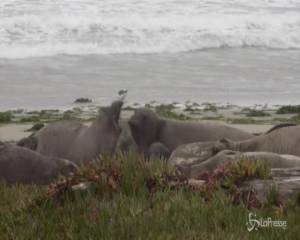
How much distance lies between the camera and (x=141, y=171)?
20.0 feet

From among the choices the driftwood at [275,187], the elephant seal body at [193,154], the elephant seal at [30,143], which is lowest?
the elephant seal at [30,143]

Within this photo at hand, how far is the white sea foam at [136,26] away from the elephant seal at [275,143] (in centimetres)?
2030

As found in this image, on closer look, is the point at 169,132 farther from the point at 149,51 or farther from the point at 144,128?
the point at 149,51

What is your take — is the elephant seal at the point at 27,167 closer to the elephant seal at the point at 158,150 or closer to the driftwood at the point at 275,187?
the elephant seal at the point at 158,150

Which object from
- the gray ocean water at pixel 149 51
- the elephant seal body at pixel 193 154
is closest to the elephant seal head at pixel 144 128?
the elephant seal body at pixel 193 154

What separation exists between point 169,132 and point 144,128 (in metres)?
0.43

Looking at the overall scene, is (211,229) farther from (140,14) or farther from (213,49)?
(140,14)

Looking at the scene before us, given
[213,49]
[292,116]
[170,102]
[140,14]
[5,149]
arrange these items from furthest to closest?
[140,14], [213,49], [170,102], [292,116], [5,149]

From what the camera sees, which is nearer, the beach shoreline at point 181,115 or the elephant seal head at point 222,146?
the elephant seal head at point 222,146

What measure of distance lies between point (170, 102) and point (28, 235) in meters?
15.6

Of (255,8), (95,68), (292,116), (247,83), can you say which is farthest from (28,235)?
(255,8)

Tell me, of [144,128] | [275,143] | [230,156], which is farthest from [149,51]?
[230,156]

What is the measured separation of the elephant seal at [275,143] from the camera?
9414 millimetres

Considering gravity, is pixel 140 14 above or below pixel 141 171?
above
